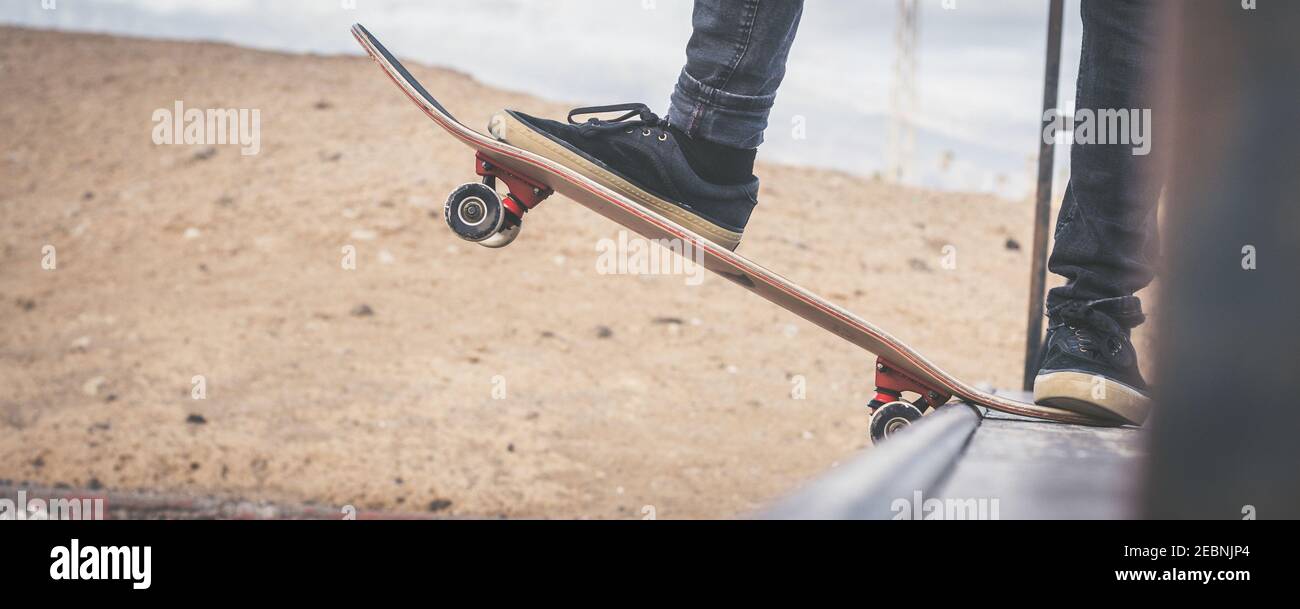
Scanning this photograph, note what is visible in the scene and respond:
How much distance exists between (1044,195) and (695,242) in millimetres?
1845

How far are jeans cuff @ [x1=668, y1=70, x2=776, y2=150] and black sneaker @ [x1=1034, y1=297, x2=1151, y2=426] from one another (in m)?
0.72

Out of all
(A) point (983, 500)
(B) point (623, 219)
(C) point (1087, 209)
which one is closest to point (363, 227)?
(B) point (623, 219)

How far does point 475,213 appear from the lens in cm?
209

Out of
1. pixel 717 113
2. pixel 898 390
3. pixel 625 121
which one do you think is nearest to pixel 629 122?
pixel 625 121

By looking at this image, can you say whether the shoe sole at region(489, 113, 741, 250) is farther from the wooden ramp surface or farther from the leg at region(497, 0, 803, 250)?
the wooden ramp surface

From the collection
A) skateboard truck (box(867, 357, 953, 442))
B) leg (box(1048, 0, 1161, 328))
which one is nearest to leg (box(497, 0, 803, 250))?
skateboard truck (box(867, 357, 953, 442))

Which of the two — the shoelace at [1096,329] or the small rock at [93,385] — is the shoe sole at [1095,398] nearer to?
the shoelace at [1096,329]

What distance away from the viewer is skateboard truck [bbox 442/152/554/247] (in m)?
2.07

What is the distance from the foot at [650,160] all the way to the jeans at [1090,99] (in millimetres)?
116

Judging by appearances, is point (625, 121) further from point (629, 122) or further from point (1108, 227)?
point (1108, 227)

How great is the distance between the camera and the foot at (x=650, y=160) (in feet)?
6.77

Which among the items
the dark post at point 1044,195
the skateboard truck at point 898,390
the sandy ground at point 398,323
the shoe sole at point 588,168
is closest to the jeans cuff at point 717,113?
the shoe sole at point 588,168
